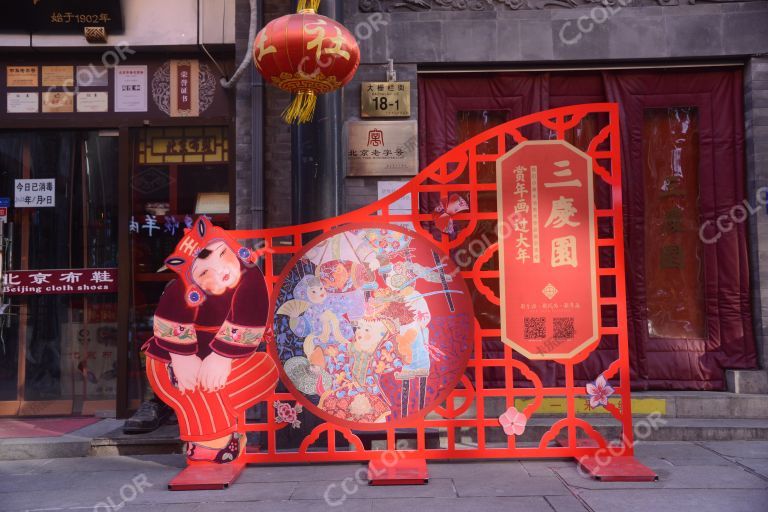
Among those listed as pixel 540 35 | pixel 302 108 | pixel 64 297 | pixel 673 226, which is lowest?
pixel 64 297

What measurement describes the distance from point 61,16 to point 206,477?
5.46 m

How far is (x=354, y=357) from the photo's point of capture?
5.33m

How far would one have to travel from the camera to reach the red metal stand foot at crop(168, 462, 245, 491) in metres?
→ 4.98

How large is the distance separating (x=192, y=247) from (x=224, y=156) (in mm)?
2395

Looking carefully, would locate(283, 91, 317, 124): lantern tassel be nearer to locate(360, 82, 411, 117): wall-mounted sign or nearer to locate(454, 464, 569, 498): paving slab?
locate(360, 82, 411, 117): wall-mounted sign

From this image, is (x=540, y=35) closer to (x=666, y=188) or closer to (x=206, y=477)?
(x=666, y=188)

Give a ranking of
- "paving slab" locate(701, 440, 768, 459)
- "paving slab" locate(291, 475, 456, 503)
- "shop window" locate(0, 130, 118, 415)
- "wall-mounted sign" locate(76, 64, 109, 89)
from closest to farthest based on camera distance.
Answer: "paving slab" locate(291, 475, 456, 503) → "paving slab" locate(701, 440, 768, 459) → "shop window" locate(0, 130, 118, 415) → "wall-mounted sign" locate(76, 64, 109, 89)

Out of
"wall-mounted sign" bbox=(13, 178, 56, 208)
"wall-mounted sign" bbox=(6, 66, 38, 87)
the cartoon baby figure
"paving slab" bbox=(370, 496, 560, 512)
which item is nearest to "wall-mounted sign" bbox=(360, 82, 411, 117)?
the cartoon baby figure

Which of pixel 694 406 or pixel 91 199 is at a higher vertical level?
pixel 91 199

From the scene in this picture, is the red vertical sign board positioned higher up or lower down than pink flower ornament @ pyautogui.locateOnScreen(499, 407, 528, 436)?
higher up

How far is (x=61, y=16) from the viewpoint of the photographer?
288 inches

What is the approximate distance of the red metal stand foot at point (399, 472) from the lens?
5.00 m

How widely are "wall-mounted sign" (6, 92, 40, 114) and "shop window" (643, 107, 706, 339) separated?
695 centimetres

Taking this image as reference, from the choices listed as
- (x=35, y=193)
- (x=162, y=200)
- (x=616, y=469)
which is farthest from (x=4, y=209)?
(x=616, y=469)
